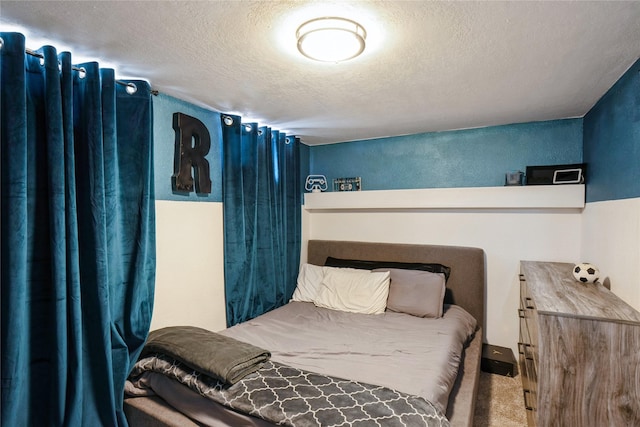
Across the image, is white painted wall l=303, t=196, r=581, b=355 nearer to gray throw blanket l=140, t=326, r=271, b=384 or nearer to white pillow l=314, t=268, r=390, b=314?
white pillow l=314, t=268, r=390, b=314

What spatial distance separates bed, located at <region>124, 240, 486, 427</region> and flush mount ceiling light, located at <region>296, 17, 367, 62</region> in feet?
4.98

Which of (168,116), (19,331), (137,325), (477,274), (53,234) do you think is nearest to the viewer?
(19,331)

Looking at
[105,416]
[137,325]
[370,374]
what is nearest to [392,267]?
[370,374]

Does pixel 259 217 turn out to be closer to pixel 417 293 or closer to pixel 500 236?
pixel 417 293

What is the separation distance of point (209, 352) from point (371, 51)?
5.54 ft

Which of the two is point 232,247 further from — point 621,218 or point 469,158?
point 621,218

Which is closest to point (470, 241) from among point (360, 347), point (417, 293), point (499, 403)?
point (417, 293)

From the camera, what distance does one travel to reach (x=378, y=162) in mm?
3377

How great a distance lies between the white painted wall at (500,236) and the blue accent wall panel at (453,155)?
0.30m

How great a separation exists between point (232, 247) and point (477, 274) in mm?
2108

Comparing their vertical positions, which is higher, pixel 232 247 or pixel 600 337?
pixel 232 247

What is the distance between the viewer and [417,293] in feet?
8.71

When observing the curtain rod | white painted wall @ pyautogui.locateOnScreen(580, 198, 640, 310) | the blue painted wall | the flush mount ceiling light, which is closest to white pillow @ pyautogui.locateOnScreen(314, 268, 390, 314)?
white painted wall @ pyautogui.locateOnScreen(580, 198, 640, 310)

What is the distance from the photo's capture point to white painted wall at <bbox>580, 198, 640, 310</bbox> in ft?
5.07
